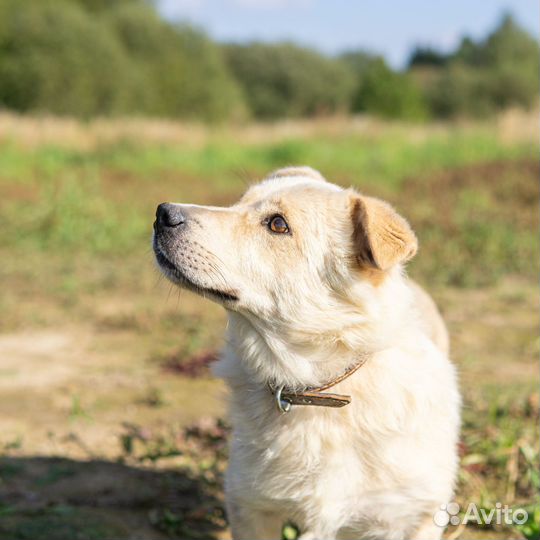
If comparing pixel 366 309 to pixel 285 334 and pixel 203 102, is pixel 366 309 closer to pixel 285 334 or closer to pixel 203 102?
pixel 285 334

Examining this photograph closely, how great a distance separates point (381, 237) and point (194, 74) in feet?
132

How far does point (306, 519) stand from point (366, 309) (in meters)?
0.86

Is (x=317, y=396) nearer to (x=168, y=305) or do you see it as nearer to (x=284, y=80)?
(x=168, y=305)

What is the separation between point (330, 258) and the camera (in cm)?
299

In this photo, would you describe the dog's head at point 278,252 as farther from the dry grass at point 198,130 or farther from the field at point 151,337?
the dry grass at point 198,130

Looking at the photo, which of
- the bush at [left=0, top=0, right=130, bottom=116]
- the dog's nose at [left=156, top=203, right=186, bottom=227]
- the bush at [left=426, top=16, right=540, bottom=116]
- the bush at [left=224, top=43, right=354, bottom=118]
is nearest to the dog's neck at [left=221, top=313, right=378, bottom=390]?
the dog's nose at [left=156, top=203, right=186, bottom=227]

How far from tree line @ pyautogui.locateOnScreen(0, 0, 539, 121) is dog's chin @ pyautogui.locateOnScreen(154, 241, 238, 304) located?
72.5 feet

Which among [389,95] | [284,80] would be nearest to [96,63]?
[389,95]

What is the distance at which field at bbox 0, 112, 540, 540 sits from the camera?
3.86 metres

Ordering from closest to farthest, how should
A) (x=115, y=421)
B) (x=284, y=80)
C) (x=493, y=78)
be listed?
(x=115, y=421)
(x=493, y=78)
(x=284, y=80)

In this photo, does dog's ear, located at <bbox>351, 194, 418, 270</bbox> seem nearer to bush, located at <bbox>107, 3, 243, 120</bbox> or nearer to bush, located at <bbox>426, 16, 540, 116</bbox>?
bush, located at <bbox>107, 3, 243, 120</bbox>

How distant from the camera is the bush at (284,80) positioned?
5359 centimetres

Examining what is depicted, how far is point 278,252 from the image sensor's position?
299cm

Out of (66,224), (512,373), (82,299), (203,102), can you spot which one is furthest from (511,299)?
(203,102)
